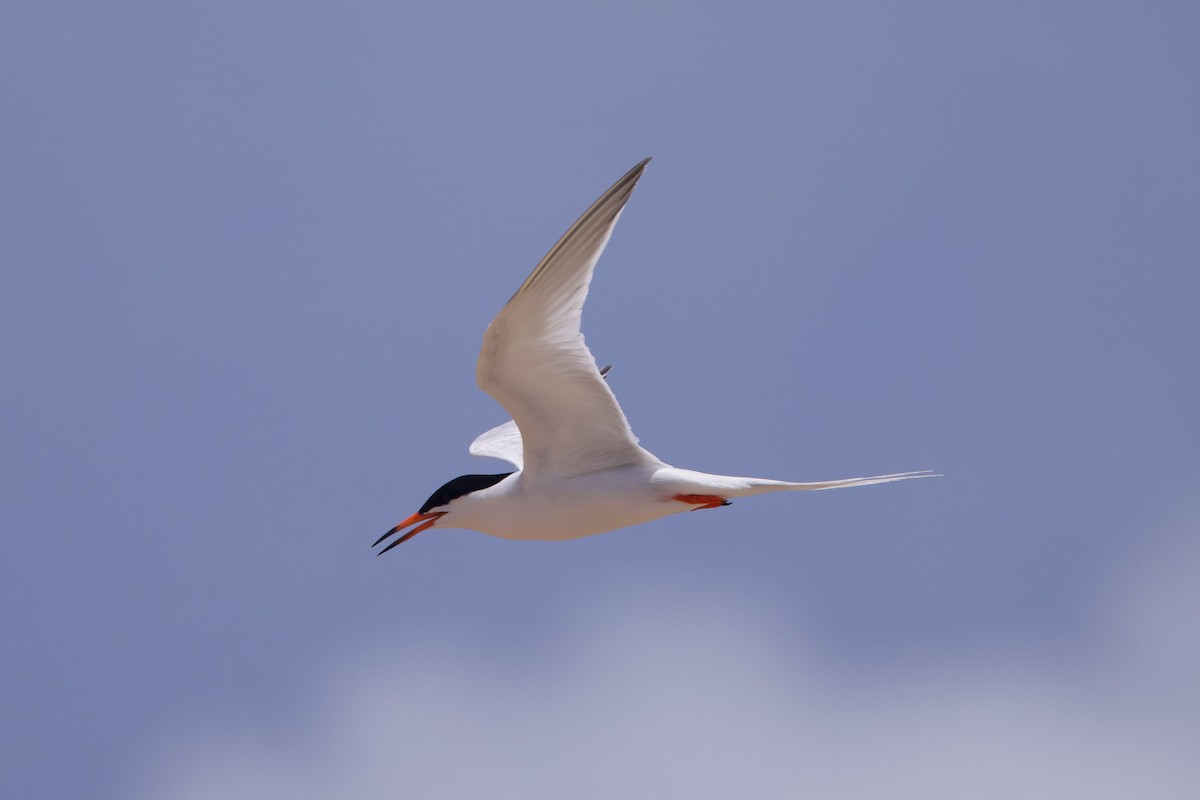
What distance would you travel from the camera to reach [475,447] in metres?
7.51

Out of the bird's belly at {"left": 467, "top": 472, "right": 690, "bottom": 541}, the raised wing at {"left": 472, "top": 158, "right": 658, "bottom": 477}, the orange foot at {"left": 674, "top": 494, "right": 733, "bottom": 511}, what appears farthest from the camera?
the bird's belly at {"left": 467, "top": 472, "right": 690, "bottom": 541}

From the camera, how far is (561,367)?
17.9 ft

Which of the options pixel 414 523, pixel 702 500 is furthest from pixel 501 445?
pixel 702 500

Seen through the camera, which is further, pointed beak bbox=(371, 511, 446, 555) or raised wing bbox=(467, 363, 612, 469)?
raised wing bbox=(467, 363, 612, 469)

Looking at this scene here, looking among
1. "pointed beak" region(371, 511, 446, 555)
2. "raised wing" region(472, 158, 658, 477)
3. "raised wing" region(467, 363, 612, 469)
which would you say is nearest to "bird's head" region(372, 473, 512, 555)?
"pointed beak" region(371, 511, 446, 555)

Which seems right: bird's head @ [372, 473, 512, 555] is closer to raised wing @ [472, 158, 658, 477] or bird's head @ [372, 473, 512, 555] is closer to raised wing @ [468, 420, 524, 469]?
raised wing @ [472, 158, 658, 477]

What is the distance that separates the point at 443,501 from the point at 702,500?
52.6 inches

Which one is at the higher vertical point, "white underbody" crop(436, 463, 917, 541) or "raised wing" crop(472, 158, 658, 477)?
"raised wing" crop(472, 158, 658, 477)

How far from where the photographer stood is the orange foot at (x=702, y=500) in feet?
18.7

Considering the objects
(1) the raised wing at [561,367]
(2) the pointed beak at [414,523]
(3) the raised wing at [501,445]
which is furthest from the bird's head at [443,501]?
(3) the raised wing at [501,445]

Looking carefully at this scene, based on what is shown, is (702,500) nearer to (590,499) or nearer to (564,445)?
(590,499)

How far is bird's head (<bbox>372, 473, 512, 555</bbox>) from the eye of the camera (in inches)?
245

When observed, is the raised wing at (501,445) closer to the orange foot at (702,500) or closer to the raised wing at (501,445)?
the raised wing at (501,445)

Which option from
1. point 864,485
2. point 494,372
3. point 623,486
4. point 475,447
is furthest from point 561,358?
point 475,447
